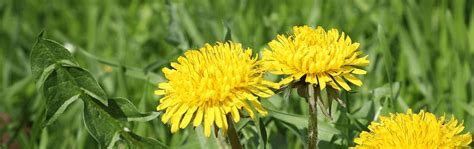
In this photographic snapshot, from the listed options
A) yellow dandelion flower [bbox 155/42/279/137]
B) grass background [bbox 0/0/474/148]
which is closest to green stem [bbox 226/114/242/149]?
yellow dandelion flower [bbox 155/42/279/137]

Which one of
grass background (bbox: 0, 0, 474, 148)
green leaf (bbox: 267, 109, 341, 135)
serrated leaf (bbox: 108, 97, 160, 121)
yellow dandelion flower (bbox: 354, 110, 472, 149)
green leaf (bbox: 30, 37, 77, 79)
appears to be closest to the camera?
yellow dandelion flower (bbox: 354, 110, 472, 149)

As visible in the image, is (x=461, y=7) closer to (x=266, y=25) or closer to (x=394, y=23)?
(x=394, y=23)

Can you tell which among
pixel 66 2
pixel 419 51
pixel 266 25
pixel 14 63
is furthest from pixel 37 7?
pixel 419 51

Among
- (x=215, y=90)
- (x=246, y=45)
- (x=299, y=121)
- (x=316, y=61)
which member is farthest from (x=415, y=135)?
(x=246, y=45)

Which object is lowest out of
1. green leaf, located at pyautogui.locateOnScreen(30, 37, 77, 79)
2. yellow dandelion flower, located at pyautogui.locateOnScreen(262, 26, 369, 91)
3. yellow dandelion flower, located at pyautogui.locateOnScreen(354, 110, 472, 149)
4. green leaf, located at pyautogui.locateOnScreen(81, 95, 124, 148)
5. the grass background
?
yellow dandelion flower, located at pyautogui.locateOnScreen(354, 110, 472, 149)

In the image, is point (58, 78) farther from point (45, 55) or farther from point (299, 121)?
point (299, 121)

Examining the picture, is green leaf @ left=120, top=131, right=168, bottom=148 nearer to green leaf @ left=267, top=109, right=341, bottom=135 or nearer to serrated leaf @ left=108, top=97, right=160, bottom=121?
serrated leaf @ left=108, top=97, right=160, bottom=121
